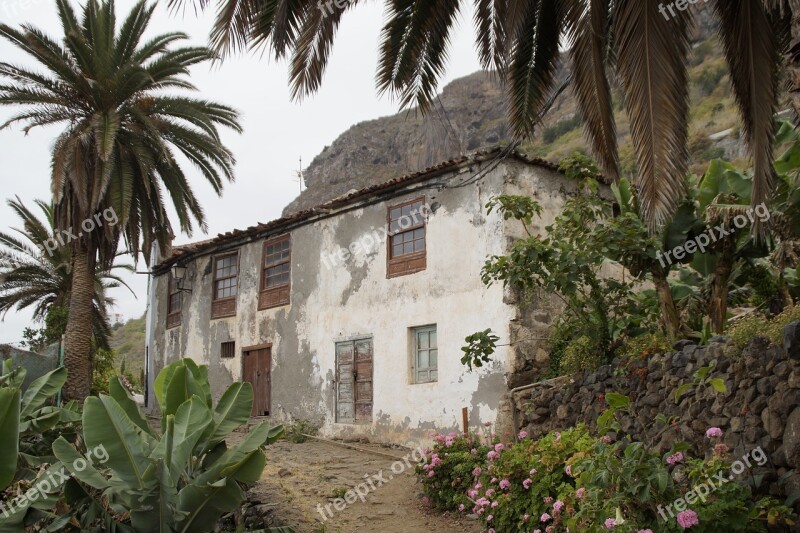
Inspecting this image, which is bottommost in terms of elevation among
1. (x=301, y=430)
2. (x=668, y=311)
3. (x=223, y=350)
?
(x=301, y=430)

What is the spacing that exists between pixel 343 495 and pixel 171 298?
13.1 m

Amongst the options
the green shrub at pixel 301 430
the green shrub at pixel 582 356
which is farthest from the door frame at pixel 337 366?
the green shrub at pixel 582 356

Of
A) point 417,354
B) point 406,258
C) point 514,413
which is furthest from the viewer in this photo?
point 406,258

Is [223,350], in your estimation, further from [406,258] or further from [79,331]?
[406,258]

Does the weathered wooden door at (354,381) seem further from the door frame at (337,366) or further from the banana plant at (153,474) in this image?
the banana plant at (153,474)

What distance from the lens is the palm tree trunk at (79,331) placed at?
52.6 ft

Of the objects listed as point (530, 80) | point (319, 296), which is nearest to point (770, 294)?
point (530, 80)

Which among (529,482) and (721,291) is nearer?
(529,482)

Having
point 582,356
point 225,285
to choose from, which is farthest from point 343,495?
point 225,285

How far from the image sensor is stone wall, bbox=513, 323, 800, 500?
667 cm

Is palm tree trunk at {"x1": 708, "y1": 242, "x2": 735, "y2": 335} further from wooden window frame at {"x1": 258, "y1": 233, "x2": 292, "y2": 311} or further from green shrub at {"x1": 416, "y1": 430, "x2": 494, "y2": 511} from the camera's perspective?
wooden window frame at {"x1": 258, "y1": 233, "x2": 292, "y2": 311}

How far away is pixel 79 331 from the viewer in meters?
16.3

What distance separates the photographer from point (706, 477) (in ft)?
21.7

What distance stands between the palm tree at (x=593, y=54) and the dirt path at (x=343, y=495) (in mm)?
5470
